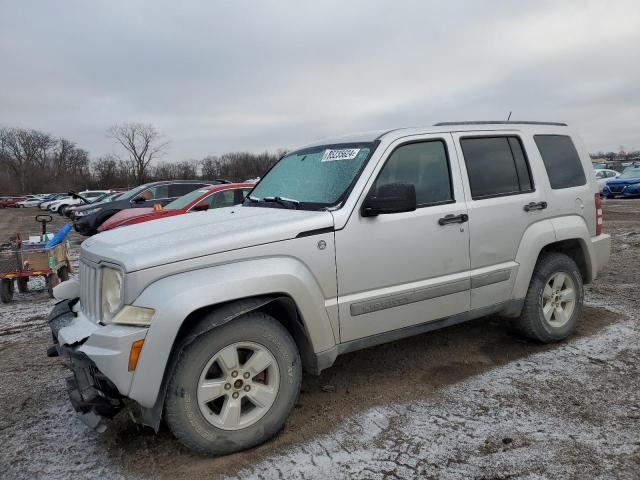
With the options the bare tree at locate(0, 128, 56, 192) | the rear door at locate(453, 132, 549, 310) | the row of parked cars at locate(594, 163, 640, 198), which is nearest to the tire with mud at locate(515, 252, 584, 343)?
the rear door at locate(453, 132, 549, 310)

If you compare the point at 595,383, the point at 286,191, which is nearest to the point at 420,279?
the point at 286,191

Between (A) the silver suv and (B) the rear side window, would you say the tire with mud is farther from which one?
(B) the rear side window

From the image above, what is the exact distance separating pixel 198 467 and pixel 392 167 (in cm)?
240

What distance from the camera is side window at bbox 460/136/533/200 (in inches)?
→ 157

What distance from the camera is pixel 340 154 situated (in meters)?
3.81

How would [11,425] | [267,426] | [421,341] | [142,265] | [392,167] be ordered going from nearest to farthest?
[142,265]
[267,426]
[11,425]
[392,167]
[421,341]

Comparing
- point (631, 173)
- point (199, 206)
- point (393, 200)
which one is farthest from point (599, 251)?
point (631, 173)

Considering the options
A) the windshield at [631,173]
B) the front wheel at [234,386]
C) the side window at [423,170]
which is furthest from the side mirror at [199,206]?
the windshield at [631,173]

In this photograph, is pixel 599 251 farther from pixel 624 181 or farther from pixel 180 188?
pixel 624 181

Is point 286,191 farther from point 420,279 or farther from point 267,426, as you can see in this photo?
point 267,426

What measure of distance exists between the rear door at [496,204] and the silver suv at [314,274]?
0.01 meters

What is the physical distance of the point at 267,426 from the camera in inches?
116

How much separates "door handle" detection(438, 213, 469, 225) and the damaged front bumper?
7.39ft

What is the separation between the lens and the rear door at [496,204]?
3879mm
